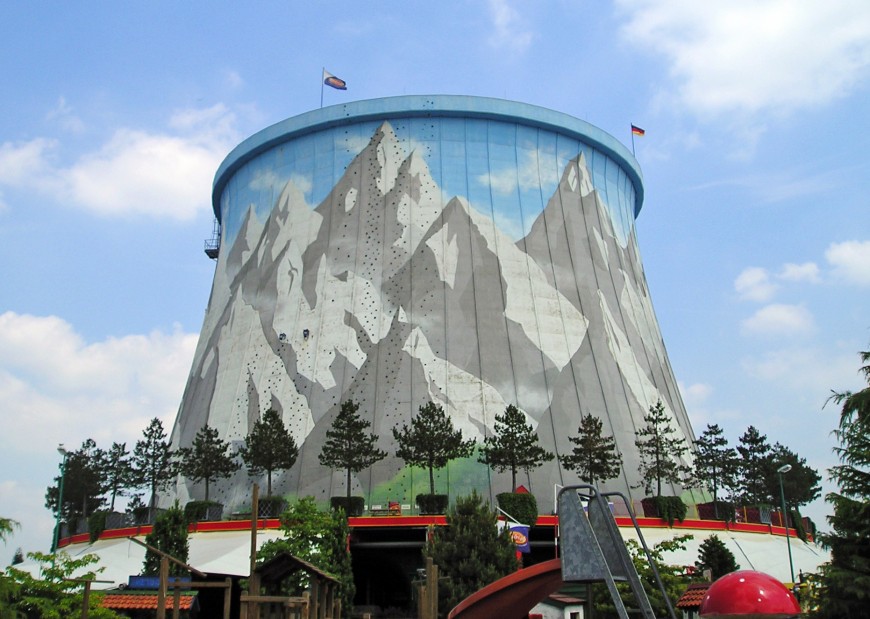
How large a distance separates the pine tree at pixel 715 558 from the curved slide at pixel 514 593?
17.6 metres

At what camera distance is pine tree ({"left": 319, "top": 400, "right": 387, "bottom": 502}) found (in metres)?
31.8

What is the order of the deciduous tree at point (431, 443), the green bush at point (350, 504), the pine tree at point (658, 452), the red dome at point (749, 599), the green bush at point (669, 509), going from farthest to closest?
the pine tree at point (658, 452) < the deciduous tree at point (431, 443) < the green bush at point (669, 509) < the green bush at point (350, 504) < the red dome at point (749, 599)

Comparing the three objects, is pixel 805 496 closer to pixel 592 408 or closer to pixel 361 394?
pixel 592 408

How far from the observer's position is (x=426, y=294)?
3638 cm

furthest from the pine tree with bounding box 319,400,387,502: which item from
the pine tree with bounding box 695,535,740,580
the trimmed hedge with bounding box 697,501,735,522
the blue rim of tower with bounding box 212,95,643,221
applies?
the blue rim of tower with bounding box 212,95,643,221

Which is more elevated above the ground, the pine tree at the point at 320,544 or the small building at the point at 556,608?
the pine tree at the point at 320,544

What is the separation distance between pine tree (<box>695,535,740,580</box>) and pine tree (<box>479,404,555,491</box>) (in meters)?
6.01

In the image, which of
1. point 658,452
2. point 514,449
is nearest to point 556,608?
point 514,449

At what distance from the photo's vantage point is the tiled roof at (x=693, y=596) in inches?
742

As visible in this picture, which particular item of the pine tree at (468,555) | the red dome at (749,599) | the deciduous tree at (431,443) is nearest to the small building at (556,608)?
the pine tree at (468,555)

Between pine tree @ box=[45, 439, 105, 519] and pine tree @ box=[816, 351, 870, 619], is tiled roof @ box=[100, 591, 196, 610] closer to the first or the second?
pine tree @ box=[816, 351, 870, 619]

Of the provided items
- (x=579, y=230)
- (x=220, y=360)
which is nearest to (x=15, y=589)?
(x=220, y=360)

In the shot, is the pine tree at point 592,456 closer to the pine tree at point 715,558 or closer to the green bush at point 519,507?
the green bush at point 519,507

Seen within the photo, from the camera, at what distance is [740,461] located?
37.6 metres
